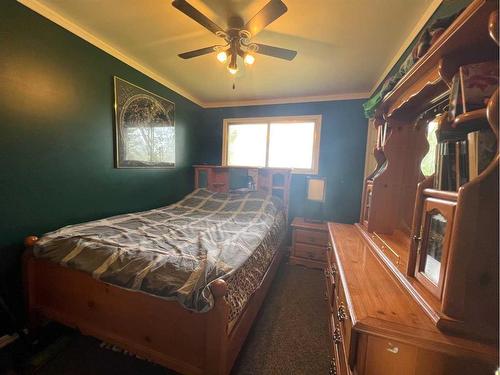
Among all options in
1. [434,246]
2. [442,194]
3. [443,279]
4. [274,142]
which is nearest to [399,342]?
[443,279]

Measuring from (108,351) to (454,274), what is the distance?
2008 millimetres

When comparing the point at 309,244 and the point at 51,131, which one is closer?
the point at 51,131

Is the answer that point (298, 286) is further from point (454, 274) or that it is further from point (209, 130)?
point (209, 130)

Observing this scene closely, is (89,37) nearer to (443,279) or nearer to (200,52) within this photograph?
(200,52)

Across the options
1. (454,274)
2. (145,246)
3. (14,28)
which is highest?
(14,28)

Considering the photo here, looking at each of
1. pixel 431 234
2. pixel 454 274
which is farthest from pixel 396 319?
pixel 431 234

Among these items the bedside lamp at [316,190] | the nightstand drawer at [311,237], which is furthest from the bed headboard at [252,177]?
the nightstand drawer at [311,237]

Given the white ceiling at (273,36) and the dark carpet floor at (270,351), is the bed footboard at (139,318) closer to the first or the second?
the dark carpet floor at (270,351)

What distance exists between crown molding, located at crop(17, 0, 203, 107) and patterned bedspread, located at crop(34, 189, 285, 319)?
1.69 meters

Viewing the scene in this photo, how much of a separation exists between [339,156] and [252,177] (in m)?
1.38

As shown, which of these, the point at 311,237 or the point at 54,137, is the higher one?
the point at 54,137

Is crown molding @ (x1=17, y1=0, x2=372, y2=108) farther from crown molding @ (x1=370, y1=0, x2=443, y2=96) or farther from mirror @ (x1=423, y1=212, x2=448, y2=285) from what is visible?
mirror @ (x1=423, y1=212, x2=448, y2=285)

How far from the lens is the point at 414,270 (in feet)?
2.86

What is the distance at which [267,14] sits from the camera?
4.00 feet
